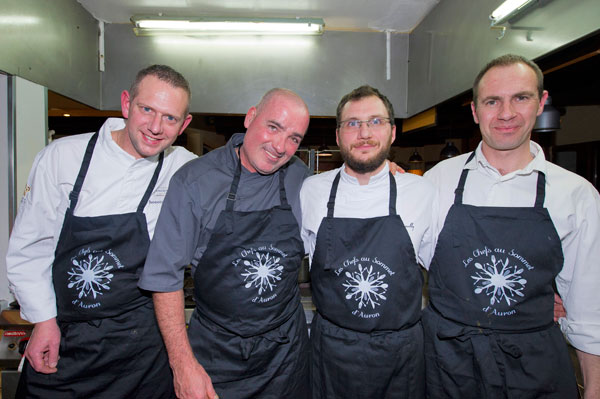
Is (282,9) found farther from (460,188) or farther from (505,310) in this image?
(505,310)

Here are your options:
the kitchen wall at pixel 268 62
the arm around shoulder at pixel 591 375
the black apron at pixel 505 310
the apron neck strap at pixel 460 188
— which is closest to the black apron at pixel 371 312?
the black apron at pixel 505 310

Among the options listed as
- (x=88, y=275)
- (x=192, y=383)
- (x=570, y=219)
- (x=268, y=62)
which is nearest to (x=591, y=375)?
(x=570, y=219)

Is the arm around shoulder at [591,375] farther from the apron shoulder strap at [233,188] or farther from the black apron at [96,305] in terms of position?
the black apron at [96,305]

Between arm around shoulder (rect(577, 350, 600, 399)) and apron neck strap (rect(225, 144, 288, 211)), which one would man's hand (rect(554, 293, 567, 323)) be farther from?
apron neck strap (rect(225, 144, 288, 211))

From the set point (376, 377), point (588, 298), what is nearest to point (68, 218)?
point (376, 377)

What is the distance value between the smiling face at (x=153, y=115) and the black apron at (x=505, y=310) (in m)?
1.28

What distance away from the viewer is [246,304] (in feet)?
4.57

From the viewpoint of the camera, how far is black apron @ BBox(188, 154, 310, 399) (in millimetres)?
1390

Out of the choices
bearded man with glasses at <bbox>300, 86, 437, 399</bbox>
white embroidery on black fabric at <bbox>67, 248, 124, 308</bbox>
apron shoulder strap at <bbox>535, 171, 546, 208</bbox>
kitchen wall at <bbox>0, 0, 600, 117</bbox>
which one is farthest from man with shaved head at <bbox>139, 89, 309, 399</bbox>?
kitchen wall at <bbox>0, 0, 600, 117</bbox>

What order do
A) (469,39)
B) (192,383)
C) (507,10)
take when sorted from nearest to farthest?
(192,383) < (507,10) < (469,39)

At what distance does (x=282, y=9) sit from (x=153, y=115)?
164cm

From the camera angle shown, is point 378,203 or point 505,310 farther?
point 378,203

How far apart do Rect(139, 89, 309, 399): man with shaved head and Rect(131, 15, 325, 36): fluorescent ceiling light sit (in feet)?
4.47

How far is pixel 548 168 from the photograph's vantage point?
4.71ft
